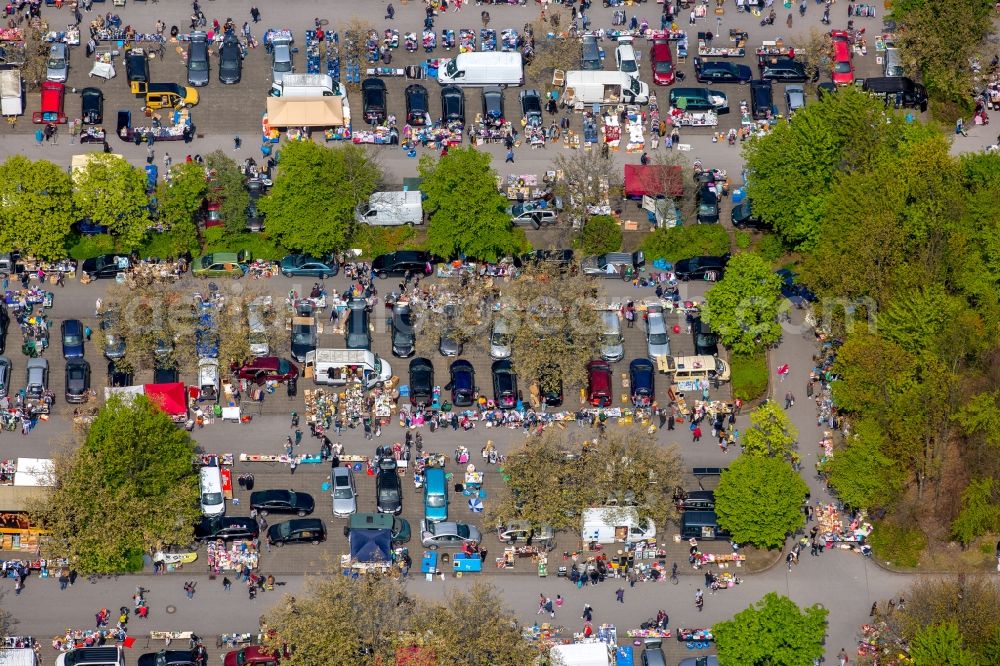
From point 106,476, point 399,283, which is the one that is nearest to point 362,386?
point 399,283

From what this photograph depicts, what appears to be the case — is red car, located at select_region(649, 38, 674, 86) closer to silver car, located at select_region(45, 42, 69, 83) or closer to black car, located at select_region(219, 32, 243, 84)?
black car, located at select_region(219, 32, 243, 84)

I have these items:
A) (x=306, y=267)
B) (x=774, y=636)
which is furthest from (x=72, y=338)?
(x=774, y=636)

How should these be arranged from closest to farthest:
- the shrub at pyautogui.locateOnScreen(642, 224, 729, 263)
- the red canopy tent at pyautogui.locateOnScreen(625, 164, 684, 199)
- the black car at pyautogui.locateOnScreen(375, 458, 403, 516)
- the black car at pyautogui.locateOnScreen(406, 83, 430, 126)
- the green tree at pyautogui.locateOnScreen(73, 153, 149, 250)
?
the black car at pyautogui.locateOnScreen(375, 458, 403, 516) < the green tree at pyautogui.locateOnScreen(73, 153, 149, 250) < the shrub at pyautogui.locateOnScreen(642, 224, 729, 263) < the red canopy tent at pyautogui.locateOnScreen(625, 164, 684, 199) < the black car at pyautogui.locateOnScreen(406, 83, 430, 126)

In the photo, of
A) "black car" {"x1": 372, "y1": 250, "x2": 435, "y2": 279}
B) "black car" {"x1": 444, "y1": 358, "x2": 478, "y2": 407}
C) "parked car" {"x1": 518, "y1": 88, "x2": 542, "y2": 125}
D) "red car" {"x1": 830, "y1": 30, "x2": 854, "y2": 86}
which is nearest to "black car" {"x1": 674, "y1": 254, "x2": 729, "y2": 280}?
"parked car" {"x1": 518, "y1": 88, "x2": 542, "y2": 125}

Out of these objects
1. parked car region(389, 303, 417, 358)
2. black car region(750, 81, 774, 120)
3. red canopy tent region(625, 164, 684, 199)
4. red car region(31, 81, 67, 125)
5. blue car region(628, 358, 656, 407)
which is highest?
red car region(31, 81, 67, 125)

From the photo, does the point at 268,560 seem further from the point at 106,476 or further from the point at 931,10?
the point at 931,10

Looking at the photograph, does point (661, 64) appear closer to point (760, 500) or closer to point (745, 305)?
point (745, 305)
